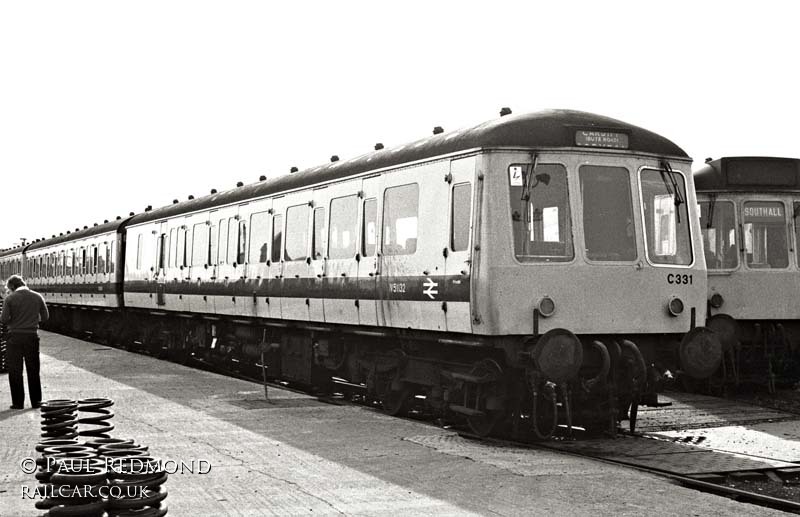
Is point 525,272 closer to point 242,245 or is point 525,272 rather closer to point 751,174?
point 751,174

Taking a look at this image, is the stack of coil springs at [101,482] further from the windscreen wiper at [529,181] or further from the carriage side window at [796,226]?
the carriage side window at [796,226]

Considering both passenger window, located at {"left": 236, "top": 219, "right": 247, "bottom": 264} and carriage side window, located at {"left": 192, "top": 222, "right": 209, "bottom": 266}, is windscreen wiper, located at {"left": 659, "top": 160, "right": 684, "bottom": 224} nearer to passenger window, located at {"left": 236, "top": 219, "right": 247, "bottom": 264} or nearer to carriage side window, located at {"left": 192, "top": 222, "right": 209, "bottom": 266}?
passenger window, located at {"left": 236, "top": 219, "right": 247, "bottom": 264}

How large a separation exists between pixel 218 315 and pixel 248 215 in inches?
95.6

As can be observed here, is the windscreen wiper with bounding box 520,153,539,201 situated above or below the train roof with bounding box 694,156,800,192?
below

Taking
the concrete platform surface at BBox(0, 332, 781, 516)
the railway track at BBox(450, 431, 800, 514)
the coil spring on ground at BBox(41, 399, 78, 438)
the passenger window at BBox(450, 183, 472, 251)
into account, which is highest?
the passenger window at BBox(450, 183, 472, 251)

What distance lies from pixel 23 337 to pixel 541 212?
6.99 m

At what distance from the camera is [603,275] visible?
10.8 meters

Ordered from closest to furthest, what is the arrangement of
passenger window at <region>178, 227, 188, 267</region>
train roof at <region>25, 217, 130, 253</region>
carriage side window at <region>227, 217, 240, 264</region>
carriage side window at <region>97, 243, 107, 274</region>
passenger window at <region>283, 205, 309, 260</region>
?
passenger window at <region>283, 205, 309, 260</region>, carriage side window at <region>227, 217, 240, 264</region>, passenger window at <region>178, 227, 188, 267</region>, train roof at <region>25, 217, 130, 253</region>, carriage side window at <region>97, 243, 107, 274</region>

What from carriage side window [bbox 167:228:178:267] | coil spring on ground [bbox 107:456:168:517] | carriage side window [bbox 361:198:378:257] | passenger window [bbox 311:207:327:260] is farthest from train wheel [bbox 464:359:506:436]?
carriage side window [bbox 167:228:178:267]

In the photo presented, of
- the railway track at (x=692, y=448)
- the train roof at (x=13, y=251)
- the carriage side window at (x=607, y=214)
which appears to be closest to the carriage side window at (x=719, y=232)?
the railway track at (x=692, y=448)

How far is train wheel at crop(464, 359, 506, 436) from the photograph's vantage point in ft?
35.2

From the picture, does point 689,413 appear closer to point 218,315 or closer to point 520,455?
point 520,455

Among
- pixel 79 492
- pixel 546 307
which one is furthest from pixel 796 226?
pixel 79 492

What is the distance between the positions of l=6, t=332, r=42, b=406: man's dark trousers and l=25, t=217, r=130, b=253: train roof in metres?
15.0
